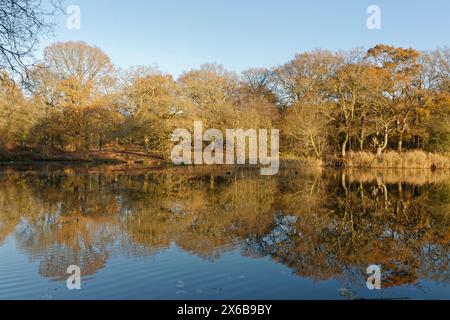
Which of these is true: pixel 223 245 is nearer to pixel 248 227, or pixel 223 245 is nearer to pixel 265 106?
pixel 248 227

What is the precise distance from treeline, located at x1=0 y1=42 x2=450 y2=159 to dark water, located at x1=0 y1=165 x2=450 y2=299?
1962 cm

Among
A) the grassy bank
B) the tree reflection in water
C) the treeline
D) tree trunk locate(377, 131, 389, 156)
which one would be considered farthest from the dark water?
the treeline

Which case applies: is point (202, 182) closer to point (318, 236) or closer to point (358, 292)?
point (318, 236)

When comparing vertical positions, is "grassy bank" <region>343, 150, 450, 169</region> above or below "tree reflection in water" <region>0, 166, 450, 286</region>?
above

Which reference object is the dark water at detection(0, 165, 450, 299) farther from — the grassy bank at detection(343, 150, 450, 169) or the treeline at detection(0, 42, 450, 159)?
the treeline at detection(0, 42, 450, 159)

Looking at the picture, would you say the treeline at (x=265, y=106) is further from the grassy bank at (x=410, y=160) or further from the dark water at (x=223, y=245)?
the dark water at (x=223, y=245)

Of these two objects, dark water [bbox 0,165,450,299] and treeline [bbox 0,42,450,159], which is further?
treeline [bbox 0,42,450,159]

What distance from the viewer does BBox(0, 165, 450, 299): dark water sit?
6234 millimetres

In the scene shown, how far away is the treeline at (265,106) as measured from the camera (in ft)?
112

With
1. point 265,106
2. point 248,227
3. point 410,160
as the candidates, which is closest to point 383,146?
point 410,160

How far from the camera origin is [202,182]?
2158cm

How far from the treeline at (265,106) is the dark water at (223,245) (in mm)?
19615

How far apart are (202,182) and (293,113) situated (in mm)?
16831
